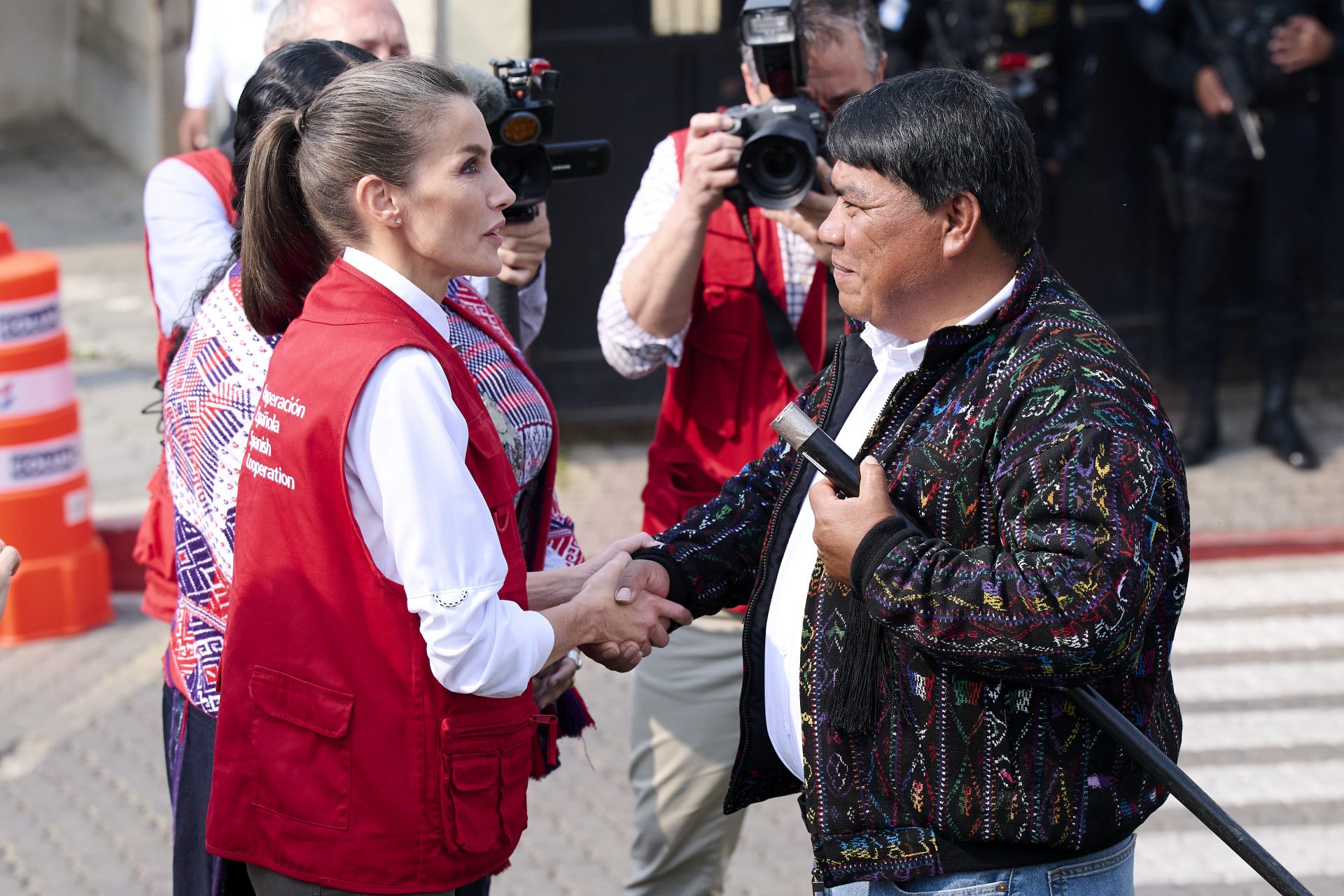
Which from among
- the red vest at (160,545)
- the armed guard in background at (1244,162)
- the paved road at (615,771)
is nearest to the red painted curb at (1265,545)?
the paved road at (615,771)

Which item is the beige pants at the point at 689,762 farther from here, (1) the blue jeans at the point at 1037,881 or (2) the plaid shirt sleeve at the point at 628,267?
(1) the blue jeans at the point at 1037,881

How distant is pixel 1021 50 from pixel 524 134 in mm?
4242

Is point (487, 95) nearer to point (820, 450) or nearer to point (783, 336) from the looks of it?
point (783, 336)

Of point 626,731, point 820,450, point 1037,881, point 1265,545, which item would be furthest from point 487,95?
point 1265,545

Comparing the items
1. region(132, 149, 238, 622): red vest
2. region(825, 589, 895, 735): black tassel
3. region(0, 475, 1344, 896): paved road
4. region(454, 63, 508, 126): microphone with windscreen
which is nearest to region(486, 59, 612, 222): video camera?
region(454, 63, 508, 126): microphone with windscreen

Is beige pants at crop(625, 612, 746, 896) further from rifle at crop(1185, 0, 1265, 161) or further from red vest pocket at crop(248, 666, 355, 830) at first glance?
rifle at crop(1185, 0, 1265, 161)

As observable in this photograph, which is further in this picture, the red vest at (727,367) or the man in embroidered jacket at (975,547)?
the red vest at (727,367)

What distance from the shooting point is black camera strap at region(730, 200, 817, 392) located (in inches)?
133

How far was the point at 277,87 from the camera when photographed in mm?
2787

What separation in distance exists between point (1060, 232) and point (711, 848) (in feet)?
16.1

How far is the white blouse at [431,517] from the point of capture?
7.14 ft

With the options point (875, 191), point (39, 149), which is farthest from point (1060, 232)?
point (39, 149)

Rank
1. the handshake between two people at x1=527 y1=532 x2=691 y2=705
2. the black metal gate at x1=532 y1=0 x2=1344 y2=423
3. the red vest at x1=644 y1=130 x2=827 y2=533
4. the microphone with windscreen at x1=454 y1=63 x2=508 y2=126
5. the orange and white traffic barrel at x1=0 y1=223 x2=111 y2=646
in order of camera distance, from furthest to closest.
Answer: the black metal gate at x1=532 y1=0 x2=1344 y2=423 → the orange and white traffic barrel at x1=0 y1=223 x2=111 y2=646 → the red vest at x1=644 y1=130 x2=827 y2=533 → the microphone with windscreen at x1=454 y1=63 x2=508 y2=126 → the handshake between two people at x1=527 y1=532 x2=691 y2=705

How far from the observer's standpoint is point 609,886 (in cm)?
423
